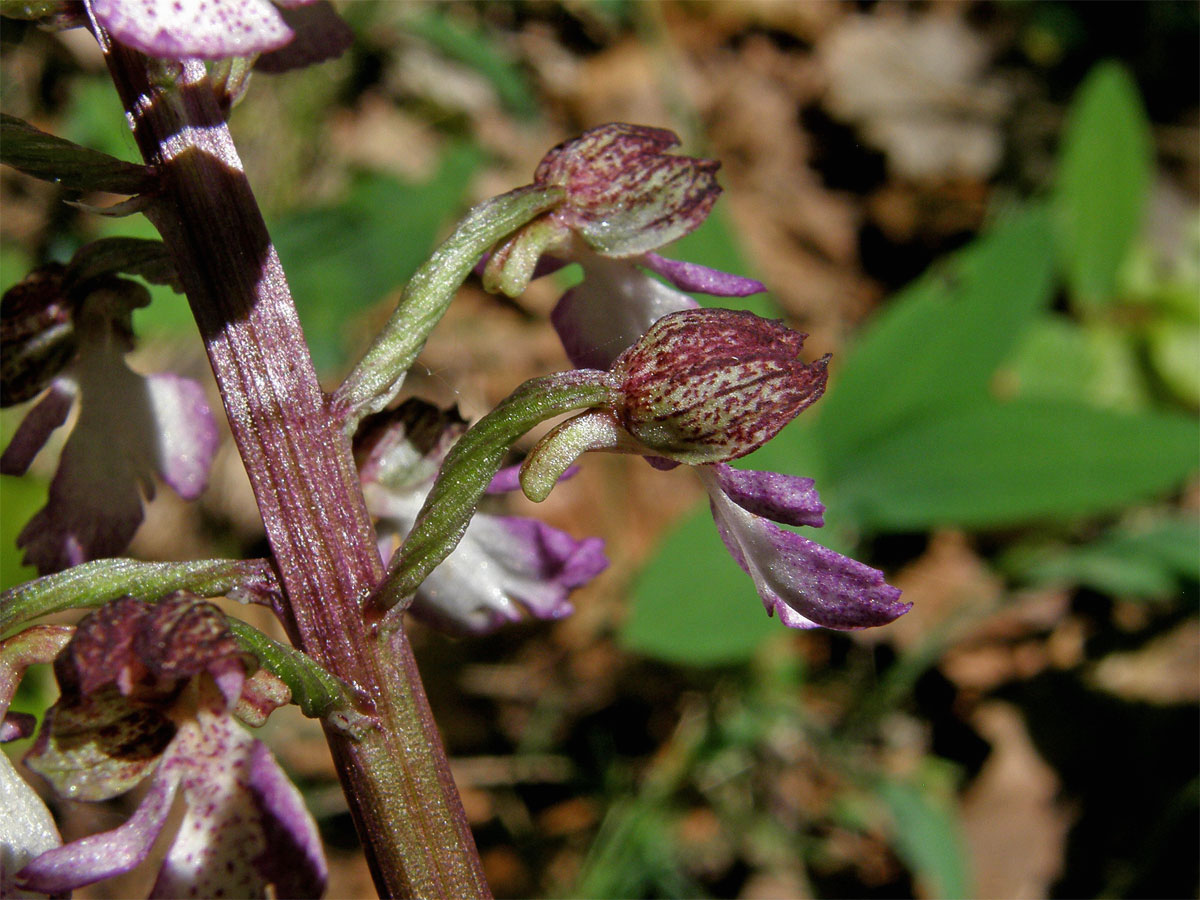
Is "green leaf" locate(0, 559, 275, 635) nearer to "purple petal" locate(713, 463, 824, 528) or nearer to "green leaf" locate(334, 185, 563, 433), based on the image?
"green leaf" locate(334, 185, 563, 433)

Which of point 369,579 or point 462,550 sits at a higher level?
point 369,579

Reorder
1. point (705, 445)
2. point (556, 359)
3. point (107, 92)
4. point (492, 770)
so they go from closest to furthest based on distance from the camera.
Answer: point (705, 445), point (492, 770), point (107, 92), point (556, 359)

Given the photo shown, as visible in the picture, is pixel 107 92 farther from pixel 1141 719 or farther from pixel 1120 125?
pixel 1141 719

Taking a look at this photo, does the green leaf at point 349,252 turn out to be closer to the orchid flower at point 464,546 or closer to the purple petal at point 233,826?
the orchid flower at point 464,546

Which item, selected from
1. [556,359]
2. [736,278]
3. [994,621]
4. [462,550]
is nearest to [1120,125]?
[994,621]

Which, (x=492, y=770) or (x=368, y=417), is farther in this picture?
(x=492, y=770)
